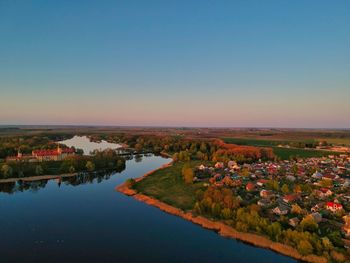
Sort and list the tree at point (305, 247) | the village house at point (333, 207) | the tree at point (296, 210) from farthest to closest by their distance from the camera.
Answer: the village house at point (333, 207) < the tree at point (296, 210) < the tree at point (305, 247)

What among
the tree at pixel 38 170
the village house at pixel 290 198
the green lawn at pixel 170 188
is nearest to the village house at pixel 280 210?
the village house at pixel 290 198

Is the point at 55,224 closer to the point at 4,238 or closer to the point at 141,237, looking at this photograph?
the point at 4,238

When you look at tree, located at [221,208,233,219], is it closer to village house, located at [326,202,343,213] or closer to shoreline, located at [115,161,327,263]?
shoreline, located at [115,161,327,263]

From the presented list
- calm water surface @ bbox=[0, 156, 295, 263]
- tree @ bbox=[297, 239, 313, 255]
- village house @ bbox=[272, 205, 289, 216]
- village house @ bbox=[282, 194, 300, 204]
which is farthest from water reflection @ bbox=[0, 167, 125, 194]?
tree @ bbox=[297, 239, 313, 255]

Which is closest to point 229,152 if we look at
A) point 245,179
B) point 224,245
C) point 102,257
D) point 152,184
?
point 245,179

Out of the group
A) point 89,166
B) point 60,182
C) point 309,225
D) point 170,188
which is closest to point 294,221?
point 309,225

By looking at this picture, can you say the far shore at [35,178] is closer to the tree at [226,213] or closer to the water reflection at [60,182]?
the water reflection at [60,182]
